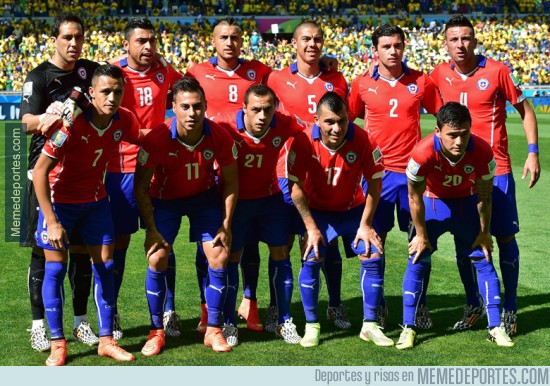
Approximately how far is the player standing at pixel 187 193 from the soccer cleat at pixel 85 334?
48 cm

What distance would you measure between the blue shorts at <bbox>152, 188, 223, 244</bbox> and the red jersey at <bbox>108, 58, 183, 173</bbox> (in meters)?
0.59

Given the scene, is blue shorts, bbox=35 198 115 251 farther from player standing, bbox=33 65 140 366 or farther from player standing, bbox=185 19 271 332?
player standing, bbox=185 19 271 332

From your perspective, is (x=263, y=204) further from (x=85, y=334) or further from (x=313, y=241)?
(x=85, y=334)

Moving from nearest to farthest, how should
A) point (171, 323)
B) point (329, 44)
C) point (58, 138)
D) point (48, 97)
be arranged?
point (58, 138)
point (48, 97)
point (171, 323)
point (329, 44)

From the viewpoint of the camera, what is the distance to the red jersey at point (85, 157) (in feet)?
19.2

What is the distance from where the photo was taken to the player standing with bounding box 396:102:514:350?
6.13 metres

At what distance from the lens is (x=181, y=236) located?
11.2m

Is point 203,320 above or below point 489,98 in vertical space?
below

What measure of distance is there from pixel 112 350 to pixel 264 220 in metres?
1.54

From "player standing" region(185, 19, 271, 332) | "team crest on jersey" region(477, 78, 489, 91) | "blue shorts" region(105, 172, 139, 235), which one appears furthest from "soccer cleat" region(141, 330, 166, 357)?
"team crest on jersey" region(477, 78, 489, 91)

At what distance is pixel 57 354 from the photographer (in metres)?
5.87

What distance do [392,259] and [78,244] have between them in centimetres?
416

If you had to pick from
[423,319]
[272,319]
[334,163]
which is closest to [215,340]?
[272,319]

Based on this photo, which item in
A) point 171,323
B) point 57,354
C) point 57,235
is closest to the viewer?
point 57,235
